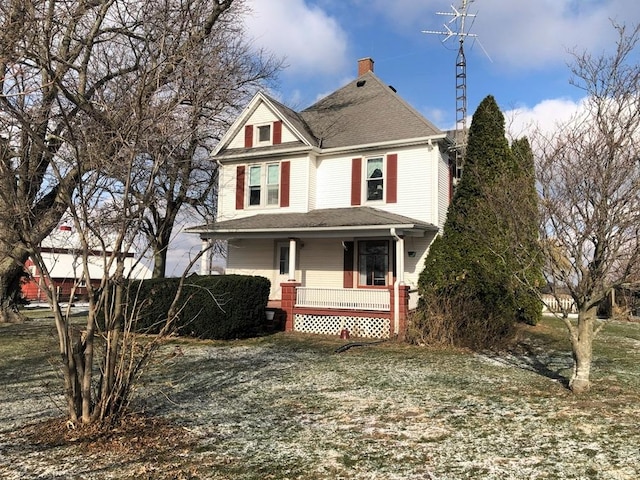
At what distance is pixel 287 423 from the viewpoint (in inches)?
225

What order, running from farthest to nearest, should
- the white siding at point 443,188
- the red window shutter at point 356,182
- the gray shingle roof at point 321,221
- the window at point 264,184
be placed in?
the window at point 264,184
the red window shutter at point 356,182
the white siding at point 443,188
the gray shingle roof at point 321,221

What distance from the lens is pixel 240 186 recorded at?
58.4 feet

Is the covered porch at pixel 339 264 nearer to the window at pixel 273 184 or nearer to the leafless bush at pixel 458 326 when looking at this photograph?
the window at pixel 273 184

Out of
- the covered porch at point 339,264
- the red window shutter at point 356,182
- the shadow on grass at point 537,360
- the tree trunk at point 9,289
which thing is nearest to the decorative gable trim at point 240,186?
the covered porch at point 339,264

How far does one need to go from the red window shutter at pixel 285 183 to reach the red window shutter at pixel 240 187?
1.78 meters

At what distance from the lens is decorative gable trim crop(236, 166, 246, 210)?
58.2 feet

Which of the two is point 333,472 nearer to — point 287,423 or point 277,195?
point 287,423

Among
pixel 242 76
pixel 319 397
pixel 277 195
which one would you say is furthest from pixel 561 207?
pixel 242 76

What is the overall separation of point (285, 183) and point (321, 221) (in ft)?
8.57

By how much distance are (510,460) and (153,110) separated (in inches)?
217

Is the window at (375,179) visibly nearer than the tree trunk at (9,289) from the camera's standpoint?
Yes

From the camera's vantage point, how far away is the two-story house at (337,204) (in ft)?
46.7

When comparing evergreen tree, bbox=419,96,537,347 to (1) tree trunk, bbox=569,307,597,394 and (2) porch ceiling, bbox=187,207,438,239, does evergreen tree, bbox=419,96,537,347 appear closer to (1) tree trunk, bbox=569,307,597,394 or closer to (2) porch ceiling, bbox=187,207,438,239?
(2) porch ceiling, bbox=187,207,438,239

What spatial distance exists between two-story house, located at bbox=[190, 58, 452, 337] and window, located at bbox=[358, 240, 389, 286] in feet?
0.11
